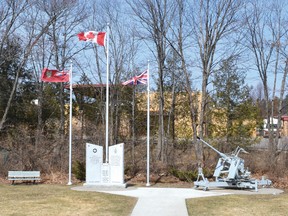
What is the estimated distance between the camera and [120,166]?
668 inches

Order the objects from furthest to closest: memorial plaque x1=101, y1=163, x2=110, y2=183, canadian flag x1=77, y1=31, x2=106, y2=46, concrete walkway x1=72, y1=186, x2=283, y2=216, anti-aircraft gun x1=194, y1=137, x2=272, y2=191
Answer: canadian flag x1=77, y1=31, x2=106, y2=46 < memorial plaque x1=101, y1=163, x2=110, y2=183 < anti-aircraft gun x1=194, y1=137, x2=272, y2=191 < concrete walkway x1=72, y1=186, x2=283, y2=216

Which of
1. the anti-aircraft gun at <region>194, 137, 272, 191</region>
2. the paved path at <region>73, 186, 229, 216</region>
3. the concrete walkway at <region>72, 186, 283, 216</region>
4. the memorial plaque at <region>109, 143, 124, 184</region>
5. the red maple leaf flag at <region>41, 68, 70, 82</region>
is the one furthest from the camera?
the red maple leaf flag at <region>41, 68, 70, 82</region>

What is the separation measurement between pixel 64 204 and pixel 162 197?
11.3 feet

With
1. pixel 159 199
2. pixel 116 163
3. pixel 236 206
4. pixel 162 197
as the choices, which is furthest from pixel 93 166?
pixel 236 206

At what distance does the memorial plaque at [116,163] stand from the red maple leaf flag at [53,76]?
420 centimetres

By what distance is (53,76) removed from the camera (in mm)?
19109

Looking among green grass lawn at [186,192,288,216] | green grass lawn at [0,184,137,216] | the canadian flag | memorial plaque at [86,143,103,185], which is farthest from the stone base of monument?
the canadian flag

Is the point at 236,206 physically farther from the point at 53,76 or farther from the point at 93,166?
the point at 53,76

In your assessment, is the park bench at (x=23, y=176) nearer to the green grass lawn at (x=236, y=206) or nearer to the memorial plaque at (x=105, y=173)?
the memorial plaque at (x=105, y=173)

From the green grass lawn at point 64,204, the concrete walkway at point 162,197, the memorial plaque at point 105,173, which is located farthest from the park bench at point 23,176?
the green grass lawn at point 64,204

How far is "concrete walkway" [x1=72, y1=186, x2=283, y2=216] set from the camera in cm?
1102

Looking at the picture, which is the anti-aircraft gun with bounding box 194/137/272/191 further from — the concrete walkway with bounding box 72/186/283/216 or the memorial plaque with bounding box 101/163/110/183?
the memorial plaque with bounding box 101/163/110/183

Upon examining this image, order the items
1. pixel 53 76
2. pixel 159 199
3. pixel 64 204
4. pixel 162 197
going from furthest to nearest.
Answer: pixel 53 76 < pixel 162 197 < pixel 159 199 < pixel 64 204

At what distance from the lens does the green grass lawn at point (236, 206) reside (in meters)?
10.8
